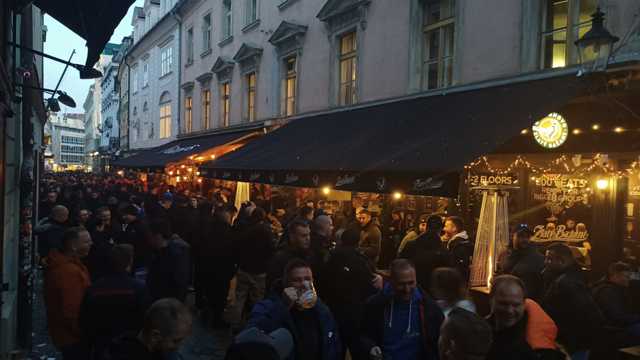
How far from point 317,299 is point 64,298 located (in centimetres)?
257

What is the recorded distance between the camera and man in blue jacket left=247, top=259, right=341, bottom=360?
3.85m

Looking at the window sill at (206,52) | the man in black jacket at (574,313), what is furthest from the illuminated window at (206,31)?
the man in black jacket at (574,313)

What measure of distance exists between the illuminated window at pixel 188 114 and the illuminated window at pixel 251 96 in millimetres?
7974

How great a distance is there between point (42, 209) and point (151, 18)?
25572mm

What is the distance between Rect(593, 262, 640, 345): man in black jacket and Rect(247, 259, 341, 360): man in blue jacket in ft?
12.3

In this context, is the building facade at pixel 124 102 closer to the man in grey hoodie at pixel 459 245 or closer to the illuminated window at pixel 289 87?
the illuminated window at pixel 289 87

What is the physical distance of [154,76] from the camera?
34781 millimetres

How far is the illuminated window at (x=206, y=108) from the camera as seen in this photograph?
2491cm

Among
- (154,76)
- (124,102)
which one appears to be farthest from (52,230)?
(124,102)

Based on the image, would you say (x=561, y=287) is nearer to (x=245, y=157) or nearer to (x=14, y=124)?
(x=14, y=124)

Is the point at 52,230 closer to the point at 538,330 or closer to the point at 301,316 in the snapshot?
the point at 301,316

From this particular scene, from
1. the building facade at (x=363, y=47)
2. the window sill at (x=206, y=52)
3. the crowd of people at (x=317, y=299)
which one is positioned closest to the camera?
the crowd of people at (x=317, y=299)

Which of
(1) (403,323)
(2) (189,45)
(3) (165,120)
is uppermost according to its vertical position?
(2) (189,45)

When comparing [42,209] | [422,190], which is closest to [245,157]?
[42,209]
